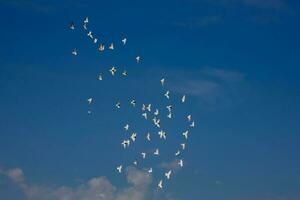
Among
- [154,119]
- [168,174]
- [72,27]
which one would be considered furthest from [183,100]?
[72,27]

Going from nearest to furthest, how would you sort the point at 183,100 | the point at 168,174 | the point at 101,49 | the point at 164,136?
the point at 101,49 → the point at 183,100 → the point at 168,174 → the point at 164,136

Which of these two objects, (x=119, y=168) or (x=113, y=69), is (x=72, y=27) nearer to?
(x=113, y=69)

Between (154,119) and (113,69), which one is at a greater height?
(113,69)

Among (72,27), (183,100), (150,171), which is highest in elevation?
(72,27)

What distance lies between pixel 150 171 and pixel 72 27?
29499 millimetres

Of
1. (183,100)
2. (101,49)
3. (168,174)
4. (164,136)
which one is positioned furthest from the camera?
(164,136)

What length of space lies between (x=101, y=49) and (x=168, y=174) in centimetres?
2822

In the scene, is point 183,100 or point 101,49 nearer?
point 101,49

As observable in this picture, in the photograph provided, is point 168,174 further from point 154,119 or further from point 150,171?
point 154,119

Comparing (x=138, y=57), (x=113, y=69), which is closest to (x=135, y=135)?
(x=113, y=69)

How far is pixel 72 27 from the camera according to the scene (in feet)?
292

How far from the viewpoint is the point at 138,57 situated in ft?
303

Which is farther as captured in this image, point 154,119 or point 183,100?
point 154,119

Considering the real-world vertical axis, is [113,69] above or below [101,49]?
above
